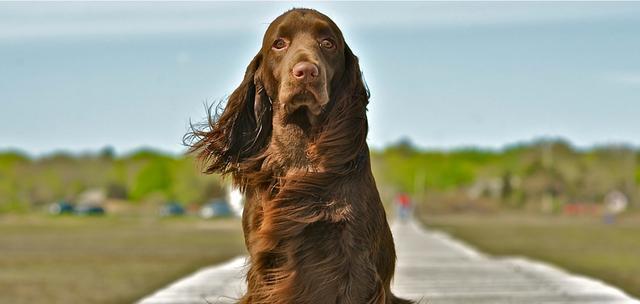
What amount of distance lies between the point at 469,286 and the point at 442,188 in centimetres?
18582

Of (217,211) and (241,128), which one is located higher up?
(241,128)

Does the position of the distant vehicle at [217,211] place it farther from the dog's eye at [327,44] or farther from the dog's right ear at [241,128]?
the dog's eye at [327,44]

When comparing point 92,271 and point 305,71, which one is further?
point 92,271

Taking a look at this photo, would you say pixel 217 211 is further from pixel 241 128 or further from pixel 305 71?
pixel 305 71

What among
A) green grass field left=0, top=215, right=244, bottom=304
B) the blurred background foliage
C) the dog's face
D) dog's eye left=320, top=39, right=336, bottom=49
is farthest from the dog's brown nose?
the blurred background foliage

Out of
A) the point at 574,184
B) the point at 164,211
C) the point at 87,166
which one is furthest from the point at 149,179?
the point at 574,184

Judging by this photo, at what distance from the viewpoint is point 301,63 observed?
6.02 m

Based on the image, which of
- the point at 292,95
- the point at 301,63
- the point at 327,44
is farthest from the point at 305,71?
the point at 327,44

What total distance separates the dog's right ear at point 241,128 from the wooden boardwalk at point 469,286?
105 inches

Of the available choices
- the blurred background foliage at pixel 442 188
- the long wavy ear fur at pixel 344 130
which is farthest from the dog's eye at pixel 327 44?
the blurred background foliage at pixel 442 188

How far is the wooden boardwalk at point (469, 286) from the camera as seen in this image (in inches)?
482

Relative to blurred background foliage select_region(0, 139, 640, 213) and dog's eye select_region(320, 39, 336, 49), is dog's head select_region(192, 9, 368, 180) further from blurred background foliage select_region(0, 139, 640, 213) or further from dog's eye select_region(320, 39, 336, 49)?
blurred background foliage select_region(0, 139, 640, 213)

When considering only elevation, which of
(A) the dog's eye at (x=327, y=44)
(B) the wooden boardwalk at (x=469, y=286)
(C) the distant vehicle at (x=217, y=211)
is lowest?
(C) the distant vehicle at (x=217, y=211)

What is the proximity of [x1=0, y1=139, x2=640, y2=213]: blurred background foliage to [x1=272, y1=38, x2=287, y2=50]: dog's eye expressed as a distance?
105 meters
